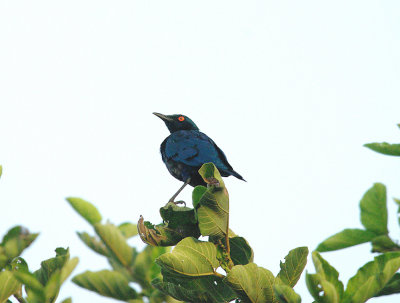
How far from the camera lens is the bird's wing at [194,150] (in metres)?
5.74

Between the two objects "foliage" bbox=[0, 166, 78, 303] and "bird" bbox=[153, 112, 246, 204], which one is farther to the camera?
"bird" bbox=[153, 112, 246, 204]

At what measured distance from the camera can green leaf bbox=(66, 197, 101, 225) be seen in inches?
89.7

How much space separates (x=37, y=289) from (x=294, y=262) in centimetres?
127

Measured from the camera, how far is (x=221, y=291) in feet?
9.44

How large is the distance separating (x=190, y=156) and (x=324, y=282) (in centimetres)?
372

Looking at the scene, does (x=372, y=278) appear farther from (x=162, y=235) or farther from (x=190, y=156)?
(x=190, y=156)

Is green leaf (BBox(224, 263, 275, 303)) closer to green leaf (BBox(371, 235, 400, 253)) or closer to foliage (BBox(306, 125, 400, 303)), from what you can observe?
foliage (BBox(306, 125, 400, 303))

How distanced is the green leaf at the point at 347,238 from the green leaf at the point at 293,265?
479 millimetres

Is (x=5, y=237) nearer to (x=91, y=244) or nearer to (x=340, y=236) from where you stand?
(x=91, y=244)

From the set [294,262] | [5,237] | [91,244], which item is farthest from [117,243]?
[294,262]

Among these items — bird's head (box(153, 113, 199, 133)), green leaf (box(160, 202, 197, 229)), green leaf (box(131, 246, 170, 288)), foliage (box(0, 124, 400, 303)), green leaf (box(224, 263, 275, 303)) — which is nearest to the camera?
foliage (box(0, 124, 400, 303))

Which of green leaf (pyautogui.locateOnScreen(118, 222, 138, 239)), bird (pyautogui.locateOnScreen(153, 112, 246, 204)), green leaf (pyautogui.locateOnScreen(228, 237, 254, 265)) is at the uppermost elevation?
bird (pyautogui.locateOnScreen(153, 112, 246, 204))

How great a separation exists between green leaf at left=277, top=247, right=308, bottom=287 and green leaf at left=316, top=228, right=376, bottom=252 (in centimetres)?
48

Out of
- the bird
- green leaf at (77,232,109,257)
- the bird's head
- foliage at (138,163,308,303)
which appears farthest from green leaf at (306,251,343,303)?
the bird's head
